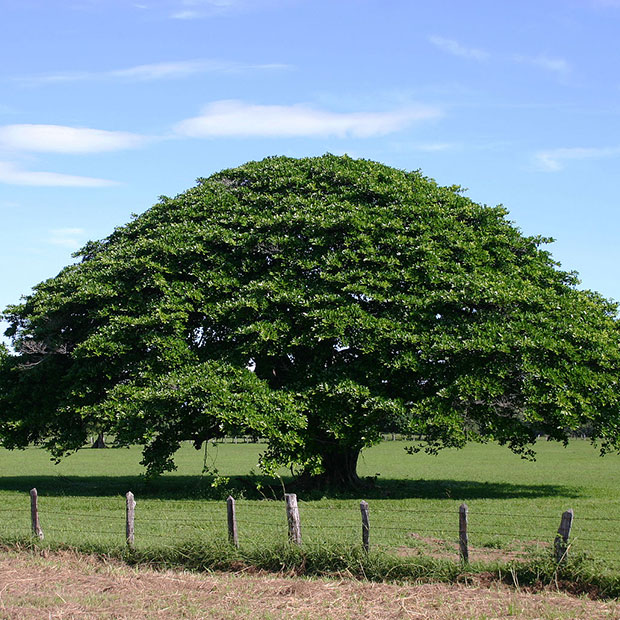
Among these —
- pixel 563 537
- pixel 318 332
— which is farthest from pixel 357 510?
pixel 563 537

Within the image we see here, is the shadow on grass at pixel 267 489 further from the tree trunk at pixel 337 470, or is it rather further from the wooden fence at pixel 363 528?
the wooden fence at pixel 363 528

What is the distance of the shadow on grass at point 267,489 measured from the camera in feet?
98.7

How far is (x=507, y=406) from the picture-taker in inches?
1091

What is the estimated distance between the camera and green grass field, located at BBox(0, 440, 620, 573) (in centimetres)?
1820

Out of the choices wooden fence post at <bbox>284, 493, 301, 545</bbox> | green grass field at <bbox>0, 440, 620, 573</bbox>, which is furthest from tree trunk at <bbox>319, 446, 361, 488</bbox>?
wooden fence post at <bbox>284, 493, 301, 545</bbox>

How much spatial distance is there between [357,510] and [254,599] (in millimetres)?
11422

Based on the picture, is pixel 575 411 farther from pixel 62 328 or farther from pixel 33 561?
pixel 62 328

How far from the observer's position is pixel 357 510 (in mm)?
24484

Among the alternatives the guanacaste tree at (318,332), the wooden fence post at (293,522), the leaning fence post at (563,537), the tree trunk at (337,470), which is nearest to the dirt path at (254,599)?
the leaning fence post at (563,537)

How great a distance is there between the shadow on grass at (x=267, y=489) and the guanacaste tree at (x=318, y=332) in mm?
1706

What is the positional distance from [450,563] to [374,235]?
54.2 ft

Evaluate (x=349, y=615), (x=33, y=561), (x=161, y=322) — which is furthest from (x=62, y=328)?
(x=349, y=615)

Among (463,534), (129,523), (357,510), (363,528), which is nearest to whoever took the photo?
(463,534)

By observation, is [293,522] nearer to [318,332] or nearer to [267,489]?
[318,332]
